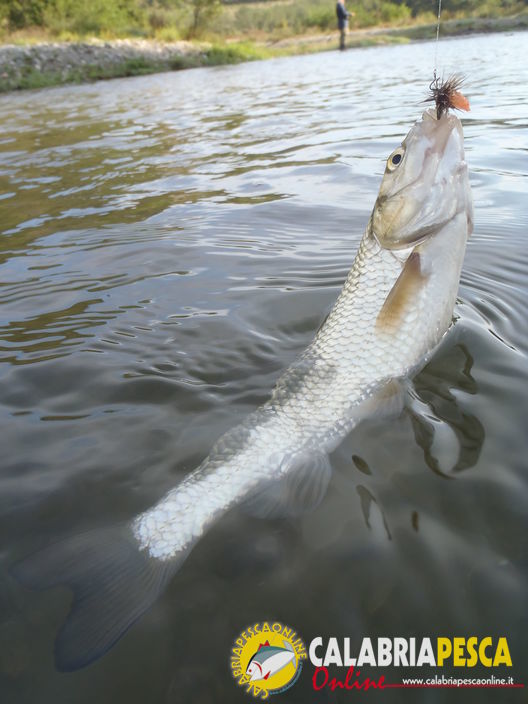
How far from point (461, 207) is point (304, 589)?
64.3 inches

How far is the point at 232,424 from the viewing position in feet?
7.70

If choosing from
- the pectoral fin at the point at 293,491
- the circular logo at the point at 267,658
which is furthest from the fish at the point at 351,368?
the circular logo at the point at 267,658

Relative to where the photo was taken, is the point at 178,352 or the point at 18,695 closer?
the point at 18,695

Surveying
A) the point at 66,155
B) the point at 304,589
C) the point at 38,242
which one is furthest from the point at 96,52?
the point at 304,589

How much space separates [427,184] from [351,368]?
0.83 meters

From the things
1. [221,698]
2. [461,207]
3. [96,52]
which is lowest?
[221,698]

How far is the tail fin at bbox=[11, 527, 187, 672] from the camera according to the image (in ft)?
4.71

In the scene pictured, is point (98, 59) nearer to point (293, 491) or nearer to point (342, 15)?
point (342, 15)

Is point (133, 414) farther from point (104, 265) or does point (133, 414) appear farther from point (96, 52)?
point (96, 52)

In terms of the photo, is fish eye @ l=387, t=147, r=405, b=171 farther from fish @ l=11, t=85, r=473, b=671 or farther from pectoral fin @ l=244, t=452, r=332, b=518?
pectoral fin @ l=244, t=452, r=332, b=518

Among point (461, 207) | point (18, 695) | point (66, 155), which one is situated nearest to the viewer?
point (18, 695)

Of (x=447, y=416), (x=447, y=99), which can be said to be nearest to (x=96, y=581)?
(x=447, y=416)

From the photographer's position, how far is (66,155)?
8.18 metres

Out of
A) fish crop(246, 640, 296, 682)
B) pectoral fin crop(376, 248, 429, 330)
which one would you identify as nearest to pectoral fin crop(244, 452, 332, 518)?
fish crop(246, 640, 296, 682)
